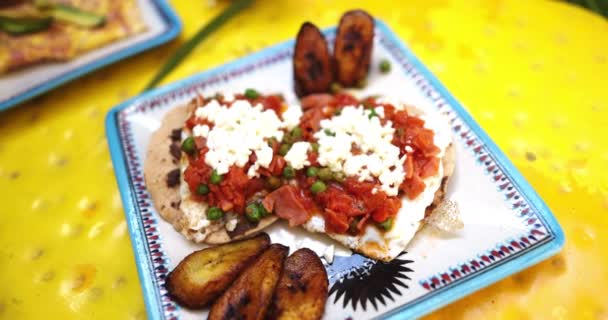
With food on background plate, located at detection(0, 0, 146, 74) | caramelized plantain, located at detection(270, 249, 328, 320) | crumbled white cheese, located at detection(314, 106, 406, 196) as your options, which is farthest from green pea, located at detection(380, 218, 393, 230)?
food on background plate, located at detection(0, 0, 146, 74)

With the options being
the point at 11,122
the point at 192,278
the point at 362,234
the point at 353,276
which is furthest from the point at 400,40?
the point at 11,122

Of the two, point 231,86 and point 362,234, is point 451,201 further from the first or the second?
point 231,86

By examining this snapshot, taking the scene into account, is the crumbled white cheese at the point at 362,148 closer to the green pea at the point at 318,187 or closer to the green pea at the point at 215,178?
the green pea at the point at 318,187

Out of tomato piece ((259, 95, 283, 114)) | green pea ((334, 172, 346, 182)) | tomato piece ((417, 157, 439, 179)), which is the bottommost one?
green pea ((334, 172, 346, 182))

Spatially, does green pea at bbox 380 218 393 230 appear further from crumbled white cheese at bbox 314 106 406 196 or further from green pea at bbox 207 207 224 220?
green pea at bbox 207 207 224 220

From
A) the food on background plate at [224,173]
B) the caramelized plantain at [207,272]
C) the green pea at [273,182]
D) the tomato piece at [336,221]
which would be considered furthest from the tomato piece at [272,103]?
the caramelized plantain at [207,272]

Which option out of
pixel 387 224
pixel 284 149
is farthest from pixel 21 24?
pixel 387 224
